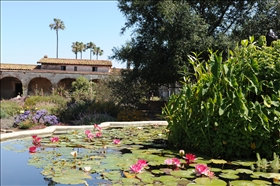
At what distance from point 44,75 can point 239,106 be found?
3027 centimetres

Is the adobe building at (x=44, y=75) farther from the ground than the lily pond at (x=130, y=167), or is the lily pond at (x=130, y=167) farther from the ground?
the adobe building at (x=44, y=75)

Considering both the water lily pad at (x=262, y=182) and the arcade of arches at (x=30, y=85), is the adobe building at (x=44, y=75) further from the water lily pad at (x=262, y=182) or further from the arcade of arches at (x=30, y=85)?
the water lily pad at (x=262, y=182)

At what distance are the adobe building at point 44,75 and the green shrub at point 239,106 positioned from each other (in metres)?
24.1

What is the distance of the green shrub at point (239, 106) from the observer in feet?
11.0

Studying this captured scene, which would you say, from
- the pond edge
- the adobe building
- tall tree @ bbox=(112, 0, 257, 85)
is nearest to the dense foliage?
tall tree @ bbox=(112, 0, 257, 85)

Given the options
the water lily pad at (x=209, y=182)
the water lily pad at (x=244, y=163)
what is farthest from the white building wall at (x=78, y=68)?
the water lily pad at (x=209, y=182)

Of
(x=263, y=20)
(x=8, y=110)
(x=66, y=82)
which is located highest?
(x=263, y=20)

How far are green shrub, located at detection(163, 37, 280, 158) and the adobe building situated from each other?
2415 cm

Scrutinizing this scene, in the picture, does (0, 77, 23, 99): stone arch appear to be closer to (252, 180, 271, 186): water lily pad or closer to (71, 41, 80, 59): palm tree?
(71, 41, 80, 59): palm tree

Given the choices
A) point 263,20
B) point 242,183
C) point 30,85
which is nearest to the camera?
point 242,183

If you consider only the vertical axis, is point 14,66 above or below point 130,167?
above

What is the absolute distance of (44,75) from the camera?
31375 millimetres

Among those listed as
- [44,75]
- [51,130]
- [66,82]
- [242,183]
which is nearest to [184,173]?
[242,183]

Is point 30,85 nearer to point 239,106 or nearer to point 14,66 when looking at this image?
point 14,66
